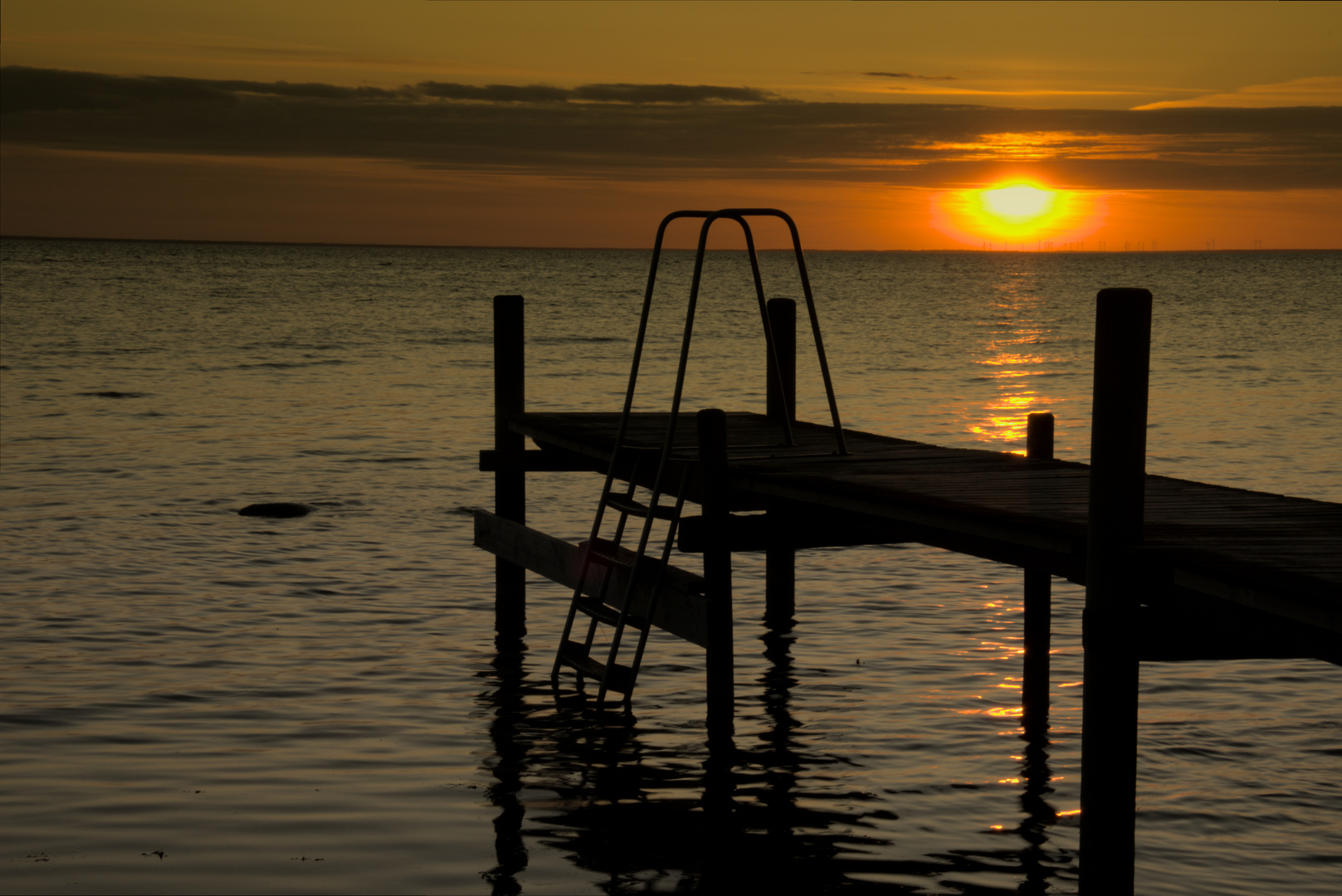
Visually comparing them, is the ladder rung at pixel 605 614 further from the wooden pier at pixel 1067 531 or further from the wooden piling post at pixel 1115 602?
the wooden piling post at pixel 1115 602

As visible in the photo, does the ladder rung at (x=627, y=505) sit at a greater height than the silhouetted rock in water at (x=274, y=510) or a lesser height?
greater

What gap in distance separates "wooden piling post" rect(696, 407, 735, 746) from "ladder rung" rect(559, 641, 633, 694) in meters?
0.66

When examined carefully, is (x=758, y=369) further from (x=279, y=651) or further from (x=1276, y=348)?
(x=279, y=651)

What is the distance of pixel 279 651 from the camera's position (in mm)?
11289

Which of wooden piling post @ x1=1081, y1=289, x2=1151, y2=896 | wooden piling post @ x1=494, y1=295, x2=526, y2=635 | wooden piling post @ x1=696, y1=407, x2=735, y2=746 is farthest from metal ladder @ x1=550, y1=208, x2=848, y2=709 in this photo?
wooden piling post @ x1=1081, y1=289, x2=1151, y2=896

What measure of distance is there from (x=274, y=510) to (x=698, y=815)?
11.6 meters

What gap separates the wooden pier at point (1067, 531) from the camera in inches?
222

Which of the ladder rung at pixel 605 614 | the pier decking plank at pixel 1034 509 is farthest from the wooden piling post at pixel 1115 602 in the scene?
the ladder rung at pixel 605 614

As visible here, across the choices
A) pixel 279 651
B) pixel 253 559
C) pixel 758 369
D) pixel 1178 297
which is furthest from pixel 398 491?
pixel 1178 297

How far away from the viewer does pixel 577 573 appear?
9.85 m

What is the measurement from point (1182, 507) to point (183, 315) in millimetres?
69716

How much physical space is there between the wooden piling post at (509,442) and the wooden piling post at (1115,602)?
252 inches

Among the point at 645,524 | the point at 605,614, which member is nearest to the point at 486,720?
the point at 605,614

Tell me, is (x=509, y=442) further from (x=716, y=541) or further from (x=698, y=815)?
(x=698, y=815)
